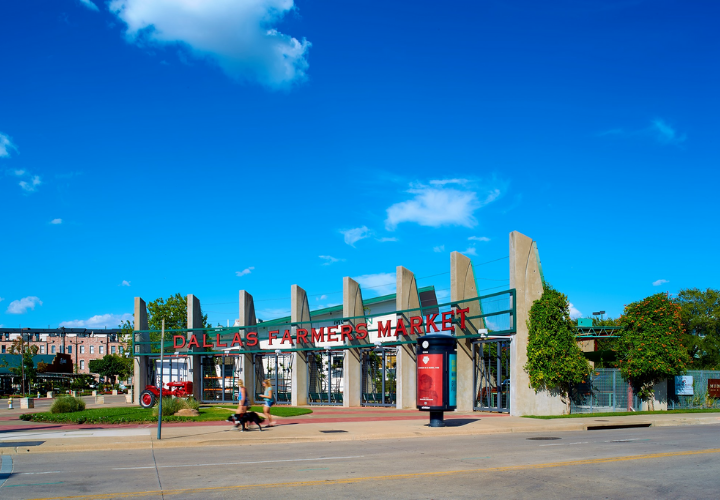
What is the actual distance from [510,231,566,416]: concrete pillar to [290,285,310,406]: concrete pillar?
49.0ft

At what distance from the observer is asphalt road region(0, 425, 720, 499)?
970cm

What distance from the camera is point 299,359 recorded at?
37.9 meters

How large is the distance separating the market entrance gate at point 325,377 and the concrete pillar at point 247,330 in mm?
4067

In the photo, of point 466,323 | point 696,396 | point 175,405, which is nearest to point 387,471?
point 175,405

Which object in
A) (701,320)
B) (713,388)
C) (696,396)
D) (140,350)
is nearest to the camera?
(696,396)

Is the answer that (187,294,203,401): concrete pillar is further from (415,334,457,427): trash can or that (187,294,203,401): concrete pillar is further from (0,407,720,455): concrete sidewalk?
(415,334,457,427): trash can

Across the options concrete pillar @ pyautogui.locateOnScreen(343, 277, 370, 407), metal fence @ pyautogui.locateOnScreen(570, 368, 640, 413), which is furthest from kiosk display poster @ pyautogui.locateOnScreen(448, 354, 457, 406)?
concrete pillar @ pyautogui.locateOnScreen(343, 277, 370, 407)

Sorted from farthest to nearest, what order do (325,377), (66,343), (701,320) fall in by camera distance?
1. (66,343)
2. (701,320)
3. (325,377)

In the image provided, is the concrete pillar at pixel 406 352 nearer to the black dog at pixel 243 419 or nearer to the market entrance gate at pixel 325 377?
the market entrance gate at pixel 325 377

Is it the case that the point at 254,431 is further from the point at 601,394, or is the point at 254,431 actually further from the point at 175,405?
the point at 601,394

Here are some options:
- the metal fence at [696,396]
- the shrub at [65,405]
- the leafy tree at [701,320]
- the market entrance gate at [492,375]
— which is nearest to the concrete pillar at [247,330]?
the shrub at [65,405]

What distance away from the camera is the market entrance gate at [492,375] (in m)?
28.4

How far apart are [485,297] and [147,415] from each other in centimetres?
1553

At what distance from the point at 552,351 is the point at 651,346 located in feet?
22.9
